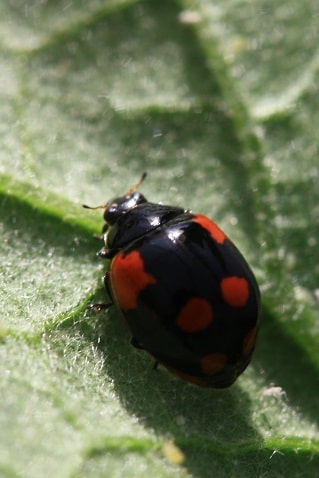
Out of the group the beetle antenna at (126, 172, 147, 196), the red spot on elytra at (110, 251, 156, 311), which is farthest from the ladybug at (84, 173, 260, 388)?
the beetle antenna at (126, 172, 147, 196)

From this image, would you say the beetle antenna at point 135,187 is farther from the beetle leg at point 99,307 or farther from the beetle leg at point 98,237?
the beetle leg at point 99,307

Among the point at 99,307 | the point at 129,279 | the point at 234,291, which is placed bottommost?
the point at 99,307

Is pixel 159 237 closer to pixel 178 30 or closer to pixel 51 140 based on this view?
pixel 51 140

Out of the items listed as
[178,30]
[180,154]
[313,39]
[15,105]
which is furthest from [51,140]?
[313,39]

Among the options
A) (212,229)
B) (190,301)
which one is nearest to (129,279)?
(190,301)

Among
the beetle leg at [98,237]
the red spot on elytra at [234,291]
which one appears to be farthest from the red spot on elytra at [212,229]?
the beetle leg at [98,237]

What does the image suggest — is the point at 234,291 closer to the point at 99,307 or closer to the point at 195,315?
the point at 195,315

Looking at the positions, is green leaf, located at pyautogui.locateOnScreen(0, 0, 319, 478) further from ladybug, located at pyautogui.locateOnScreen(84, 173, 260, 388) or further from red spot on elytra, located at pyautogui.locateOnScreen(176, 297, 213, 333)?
red spot on elytra, located at pyautogui.locateOnScreen(176, 297, 213, 333)
